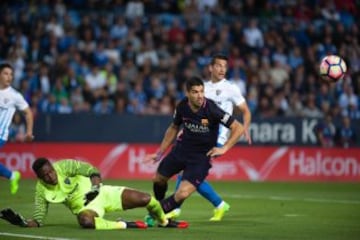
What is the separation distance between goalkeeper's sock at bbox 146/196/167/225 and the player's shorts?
393 mm

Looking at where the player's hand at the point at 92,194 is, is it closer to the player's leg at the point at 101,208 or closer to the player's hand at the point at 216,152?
the player's leg at the point at 101,208

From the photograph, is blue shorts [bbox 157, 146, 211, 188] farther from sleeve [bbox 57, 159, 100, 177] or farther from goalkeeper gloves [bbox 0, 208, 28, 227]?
goalkeeper gloves [bbox 0, 208, 28, 227]

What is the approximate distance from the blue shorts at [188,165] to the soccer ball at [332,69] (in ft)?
13.7

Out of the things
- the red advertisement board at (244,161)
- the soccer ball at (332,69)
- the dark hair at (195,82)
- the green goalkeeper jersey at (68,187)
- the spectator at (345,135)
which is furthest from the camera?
the spectator at (345,135)

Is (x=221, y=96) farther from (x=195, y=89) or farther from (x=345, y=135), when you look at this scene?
(x=345, y=135)

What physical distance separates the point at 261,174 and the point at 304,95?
13.1 feet

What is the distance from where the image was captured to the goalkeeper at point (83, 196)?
1191 centimetres

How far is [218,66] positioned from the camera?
14.4 metres

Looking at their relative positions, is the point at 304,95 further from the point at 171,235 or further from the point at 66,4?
the point at 171,235

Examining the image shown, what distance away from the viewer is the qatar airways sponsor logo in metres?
25.3

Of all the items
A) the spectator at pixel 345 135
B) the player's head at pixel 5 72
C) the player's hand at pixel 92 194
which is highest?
the player's head at pixel 5 72

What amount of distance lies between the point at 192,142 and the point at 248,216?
96.6 inches

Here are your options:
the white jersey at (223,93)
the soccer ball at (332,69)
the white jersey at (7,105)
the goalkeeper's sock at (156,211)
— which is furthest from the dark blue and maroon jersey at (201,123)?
the white jersey at (7,105)

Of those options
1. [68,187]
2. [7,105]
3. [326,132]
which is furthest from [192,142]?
[326,132]
